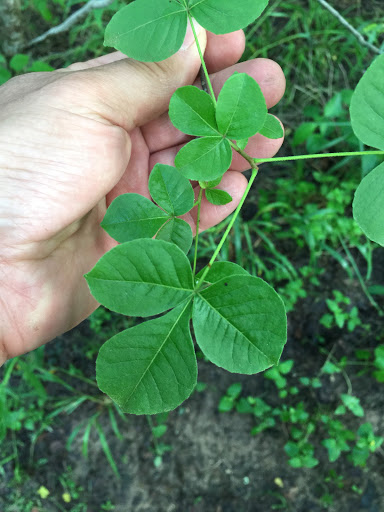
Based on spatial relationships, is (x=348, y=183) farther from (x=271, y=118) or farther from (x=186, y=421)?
(x=186, y=421)

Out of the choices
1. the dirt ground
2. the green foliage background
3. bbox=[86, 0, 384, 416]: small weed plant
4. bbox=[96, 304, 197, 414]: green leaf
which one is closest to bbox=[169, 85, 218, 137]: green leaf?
bbox=[86, 0, 384, 416]: small weed plant

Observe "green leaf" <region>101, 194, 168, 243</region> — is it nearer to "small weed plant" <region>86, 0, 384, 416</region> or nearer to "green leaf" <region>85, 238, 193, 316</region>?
"small weed plant" <region>86, 0, 384, 416</region>

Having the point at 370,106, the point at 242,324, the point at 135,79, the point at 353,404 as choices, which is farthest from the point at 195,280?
the point at 353,404

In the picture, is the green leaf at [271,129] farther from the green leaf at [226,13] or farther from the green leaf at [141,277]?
Answer: the green leaf at [141,277]

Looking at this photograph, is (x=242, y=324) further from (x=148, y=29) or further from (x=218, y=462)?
(x=218, y=462)

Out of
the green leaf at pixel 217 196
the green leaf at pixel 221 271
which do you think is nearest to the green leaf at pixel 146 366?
the green leaf at pixel 221 271

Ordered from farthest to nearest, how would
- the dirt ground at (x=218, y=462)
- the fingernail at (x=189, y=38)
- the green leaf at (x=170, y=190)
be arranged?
the dirt ground at (x=218, y=462)
the fingernail at (x=189, y=38)
the green leaf at (x=170, y=190)

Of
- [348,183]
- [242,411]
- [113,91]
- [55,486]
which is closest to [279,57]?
[348,183]
